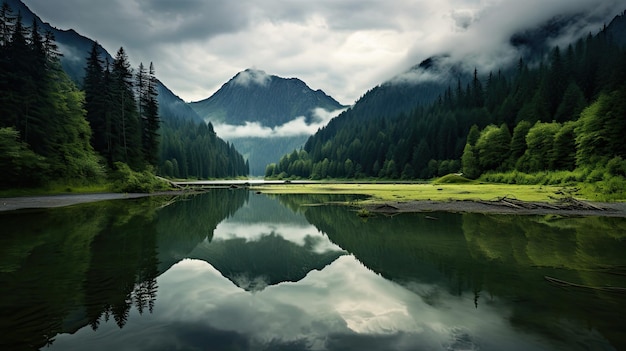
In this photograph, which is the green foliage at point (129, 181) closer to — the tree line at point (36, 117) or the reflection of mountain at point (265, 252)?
the tree line at point (36, 117)

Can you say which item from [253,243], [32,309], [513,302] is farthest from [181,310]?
[253,243]

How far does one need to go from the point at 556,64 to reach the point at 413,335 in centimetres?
13346

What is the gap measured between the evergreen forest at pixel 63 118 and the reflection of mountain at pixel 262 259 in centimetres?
3948

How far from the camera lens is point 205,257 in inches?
628

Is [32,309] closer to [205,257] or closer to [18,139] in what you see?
[205,257]

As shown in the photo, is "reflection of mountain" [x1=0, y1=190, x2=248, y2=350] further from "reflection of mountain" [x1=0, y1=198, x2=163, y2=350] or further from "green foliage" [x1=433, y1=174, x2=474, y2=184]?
"green foliage" [x1=433, y1=174, x2=474, y2=184]

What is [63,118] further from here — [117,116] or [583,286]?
[583,286]

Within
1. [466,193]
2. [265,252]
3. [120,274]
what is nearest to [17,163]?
[265,252]

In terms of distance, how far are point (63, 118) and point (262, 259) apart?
5567 centimetres

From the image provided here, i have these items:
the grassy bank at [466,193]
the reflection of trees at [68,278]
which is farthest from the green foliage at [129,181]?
the reflection of trees at [68,278]

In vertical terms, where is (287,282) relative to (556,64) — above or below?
below

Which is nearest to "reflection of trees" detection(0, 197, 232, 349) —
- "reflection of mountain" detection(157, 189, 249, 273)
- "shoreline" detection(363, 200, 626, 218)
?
"reflection of mountain" detection(157, 189, 249, 273)

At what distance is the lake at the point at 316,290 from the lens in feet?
23.5

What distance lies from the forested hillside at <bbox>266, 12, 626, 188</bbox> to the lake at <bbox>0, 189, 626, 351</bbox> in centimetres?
5142
